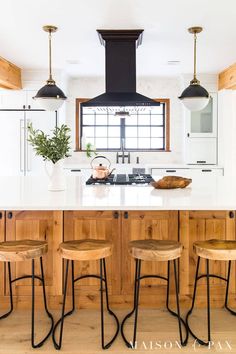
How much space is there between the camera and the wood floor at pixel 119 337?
2416 millimetres

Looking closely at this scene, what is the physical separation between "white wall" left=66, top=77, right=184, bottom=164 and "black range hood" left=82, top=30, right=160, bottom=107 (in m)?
2.42

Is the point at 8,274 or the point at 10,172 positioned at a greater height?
the point at 10,172

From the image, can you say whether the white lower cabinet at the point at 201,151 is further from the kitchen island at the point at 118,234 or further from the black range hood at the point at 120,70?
the kitchen island at the point at 118,234

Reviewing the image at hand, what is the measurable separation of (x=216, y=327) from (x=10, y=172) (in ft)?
14.2

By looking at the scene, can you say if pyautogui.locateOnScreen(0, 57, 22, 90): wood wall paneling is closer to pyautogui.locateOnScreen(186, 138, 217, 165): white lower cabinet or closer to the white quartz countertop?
the white quartz countertop

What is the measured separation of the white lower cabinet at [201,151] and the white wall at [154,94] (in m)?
0.43

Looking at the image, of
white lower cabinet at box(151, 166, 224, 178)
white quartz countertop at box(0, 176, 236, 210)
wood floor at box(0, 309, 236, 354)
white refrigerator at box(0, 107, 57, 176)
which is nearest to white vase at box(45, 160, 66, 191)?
white quartz countertop at box(0, 176, 236, 210)

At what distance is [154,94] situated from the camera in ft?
21.9

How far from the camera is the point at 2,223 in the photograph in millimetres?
2906

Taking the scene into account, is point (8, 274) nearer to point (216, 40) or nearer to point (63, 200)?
point (63, 200)

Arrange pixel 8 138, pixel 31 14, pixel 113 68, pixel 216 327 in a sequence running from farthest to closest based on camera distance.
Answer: pixel 8 138
pixel 113 68
pixel 31 14
pixel 216 327

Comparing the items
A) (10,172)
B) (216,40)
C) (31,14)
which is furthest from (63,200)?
(10,172)

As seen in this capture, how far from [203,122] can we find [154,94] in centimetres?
102

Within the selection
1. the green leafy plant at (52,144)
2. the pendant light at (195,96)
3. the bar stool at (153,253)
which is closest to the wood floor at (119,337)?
the bar stool at (153,253)
